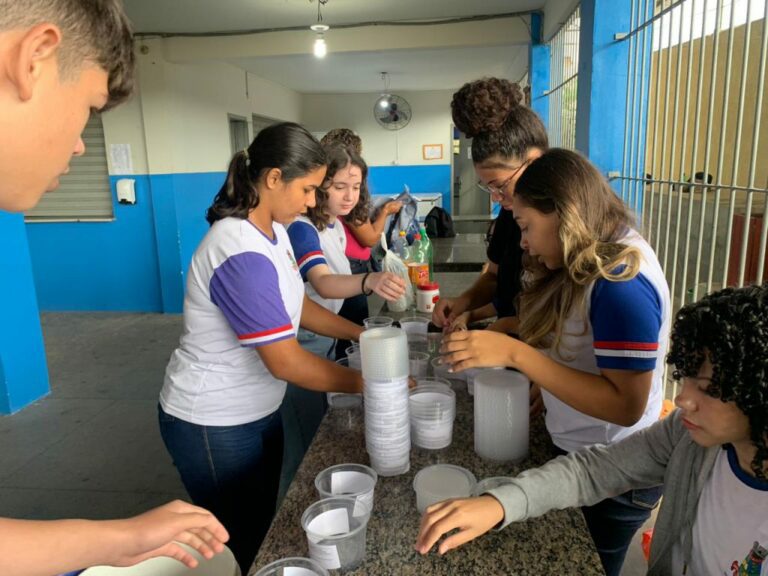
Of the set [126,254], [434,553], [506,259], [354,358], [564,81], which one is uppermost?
[564,81]

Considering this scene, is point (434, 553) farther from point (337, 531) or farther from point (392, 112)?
point (392, 112)

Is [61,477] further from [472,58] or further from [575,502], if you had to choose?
[472,58]

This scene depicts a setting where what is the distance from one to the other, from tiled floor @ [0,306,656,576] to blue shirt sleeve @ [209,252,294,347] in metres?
1.77

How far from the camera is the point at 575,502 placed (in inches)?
40.5

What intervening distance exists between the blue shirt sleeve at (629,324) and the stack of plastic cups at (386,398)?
40 centimetres

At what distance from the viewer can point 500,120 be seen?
1571mm

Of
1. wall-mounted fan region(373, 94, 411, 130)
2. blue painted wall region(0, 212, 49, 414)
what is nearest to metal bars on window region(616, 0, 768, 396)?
blue painted wall region(0, 212, 49, 414)

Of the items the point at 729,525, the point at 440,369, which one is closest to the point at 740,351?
the point at 729,525

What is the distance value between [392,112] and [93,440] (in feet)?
27.4

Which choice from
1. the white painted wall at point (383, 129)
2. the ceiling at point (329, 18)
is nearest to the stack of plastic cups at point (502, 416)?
the ceiling at point (329, 18)

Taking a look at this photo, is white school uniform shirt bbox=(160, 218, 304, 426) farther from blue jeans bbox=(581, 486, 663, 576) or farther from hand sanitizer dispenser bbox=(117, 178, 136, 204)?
hand sanitizer dispenser bbox=(117, 178, 136, 204)

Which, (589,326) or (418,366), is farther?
(418,366)

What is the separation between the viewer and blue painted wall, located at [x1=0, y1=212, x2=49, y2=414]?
364 cm

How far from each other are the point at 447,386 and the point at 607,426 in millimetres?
376
